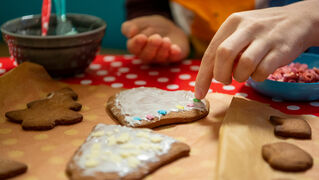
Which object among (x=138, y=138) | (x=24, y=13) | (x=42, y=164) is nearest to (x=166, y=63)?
(x=138, y=138)

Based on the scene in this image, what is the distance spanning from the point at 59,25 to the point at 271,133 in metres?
0.86

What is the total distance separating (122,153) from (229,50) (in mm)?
355

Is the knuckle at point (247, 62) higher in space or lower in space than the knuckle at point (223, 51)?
lower

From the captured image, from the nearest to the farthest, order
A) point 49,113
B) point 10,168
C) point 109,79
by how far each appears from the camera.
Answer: point 10,168 → point 49,113 → point 109,79

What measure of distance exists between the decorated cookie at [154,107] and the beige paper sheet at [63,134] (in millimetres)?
24

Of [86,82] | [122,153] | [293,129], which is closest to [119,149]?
[122,153]

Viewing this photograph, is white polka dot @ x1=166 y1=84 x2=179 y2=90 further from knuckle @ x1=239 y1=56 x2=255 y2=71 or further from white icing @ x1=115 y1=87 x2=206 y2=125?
knuckle @ x1=239 y1=56 x2=255 y2=71

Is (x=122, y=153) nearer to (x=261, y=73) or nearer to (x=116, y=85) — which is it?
(x=261, y=73)

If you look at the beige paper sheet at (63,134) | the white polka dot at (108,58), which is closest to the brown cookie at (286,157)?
the beige paper sheet at (63,134)

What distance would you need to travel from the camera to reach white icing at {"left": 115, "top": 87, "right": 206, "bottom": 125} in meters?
0.96

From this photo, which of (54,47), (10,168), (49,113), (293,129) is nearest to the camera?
(10,168)

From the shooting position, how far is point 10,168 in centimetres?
73

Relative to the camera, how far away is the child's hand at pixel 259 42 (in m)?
0.88

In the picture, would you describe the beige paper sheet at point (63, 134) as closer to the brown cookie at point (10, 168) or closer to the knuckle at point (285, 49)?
the brown cookie at point (10, 168)
